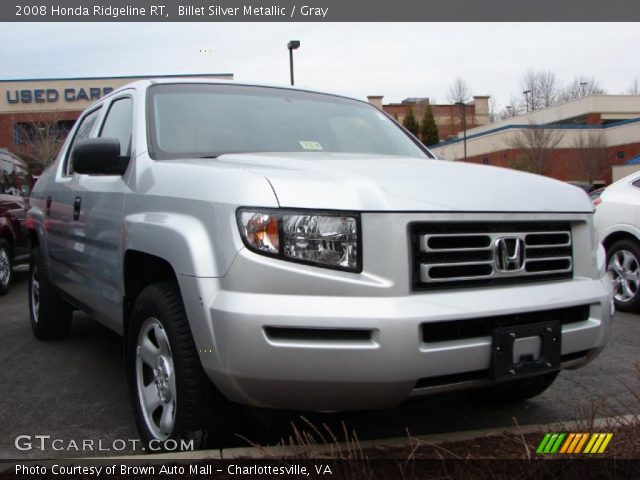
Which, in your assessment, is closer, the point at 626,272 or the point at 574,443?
the point at 574,443

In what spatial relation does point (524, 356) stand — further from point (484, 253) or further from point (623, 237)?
point (623, 237)

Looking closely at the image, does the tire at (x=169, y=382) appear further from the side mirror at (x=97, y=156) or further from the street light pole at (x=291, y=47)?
the street light pole at (x=291, y=47)

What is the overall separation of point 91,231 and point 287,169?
1.71m

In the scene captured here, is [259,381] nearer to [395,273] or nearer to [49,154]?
[395,273]

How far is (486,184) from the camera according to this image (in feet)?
8.49

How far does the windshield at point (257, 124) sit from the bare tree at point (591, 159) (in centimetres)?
4580

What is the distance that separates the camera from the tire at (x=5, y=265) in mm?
7868

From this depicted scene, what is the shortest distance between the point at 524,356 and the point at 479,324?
9.4 inches

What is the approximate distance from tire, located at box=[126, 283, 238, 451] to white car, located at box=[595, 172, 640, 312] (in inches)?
195

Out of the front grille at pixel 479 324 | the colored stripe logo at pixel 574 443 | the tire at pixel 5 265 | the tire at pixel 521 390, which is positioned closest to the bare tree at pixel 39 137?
the tire at pixel 5 265

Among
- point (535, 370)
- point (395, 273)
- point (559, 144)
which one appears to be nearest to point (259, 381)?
point (395, 273)

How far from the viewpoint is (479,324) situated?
7.73 feet

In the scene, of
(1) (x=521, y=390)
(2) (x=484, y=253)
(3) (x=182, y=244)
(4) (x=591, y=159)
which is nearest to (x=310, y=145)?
(3) (x=182, y=244)

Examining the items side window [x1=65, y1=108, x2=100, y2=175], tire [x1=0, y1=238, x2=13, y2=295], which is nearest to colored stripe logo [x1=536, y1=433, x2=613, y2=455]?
side window [x1=65, y1=108, x2=100, y2=175]
